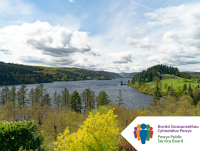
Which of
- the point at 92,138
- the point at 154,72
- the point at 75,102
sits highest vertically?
the point at 154,72

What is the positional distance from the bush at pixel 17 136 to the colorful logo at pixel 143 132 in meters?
7.08

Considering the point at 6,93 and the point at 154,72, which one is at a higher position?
the point at 154,72

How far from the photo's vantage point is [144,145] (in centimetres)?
399

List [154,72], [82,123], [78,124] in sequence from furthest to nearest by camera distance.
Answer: [154,72], [82,123], [78,124]

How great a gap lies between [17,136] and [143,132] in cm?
760

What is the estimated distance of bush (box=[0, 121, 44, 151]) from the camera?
22.5ft

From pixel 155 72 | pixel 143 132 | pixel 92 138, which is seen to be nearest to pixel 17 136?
pixel 92 138

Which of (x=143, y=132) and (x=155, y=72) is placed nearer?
(x=143, y=132)

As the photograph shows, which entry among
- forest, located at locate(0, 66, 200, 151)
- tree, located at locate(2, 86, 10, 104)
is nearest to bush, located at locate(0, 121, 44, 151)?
forest, located at locate(0, 66, 200, 151)

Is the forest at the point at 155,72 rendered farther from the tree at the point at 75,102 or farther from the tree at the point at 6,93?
the tree at the point at 6,93

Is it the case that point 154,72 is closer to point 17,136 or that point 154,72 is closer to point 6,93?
point 6,93

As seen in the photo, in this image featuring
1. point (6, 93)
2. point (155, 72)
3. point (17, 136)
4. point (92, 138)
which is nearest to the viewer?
point (92, 138)

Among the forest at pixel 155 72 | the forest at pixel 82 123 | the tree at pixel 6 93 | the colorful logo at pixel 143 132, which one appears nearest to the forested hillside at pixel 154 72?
the forest at pixel 155 72

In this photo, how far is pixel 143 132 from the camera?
3953mm
